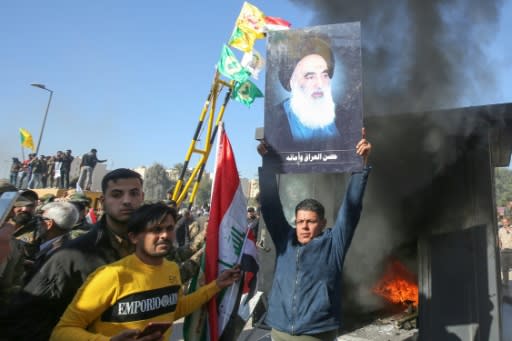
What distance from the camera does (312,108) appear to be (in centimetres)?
291

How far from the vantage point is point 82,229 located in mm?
3693

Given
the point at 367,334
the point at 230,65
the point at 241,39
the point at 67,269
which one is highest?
the point at 241,39

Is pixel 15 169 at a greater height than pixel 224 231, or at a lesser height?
greater

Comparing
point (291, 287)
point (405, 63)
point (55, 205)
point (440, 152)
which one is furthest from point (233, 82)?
point (291, 287)

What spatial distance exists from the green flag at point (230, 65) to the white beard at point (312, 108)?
6.68 metres

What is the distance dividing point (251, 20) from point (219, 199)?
25.8 feet

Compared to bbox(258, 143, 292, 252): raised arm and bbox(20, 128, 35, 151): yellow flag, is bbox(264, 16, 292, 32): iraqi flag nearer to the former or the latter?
bbox(258, 143, 292, 252): raised arm

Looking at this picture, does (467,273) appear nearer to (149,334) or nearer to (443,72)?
(443,72)

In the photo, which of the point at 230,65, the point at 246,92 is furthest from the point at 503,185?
the point at 230,65

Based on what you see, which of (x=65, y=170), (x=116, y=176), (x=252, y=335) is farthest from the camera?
(x=65, y=170)

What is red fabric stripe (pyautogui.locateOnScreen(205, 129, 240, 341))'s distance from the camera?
2570 mm

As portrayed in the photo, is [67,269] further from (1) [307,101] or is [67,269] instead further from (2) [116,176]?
(1) [307,101]

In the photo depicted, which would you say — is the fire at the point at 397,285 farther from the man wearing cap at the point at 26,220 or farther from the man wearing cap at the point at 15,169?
the man wearing cap at the point at 15,169

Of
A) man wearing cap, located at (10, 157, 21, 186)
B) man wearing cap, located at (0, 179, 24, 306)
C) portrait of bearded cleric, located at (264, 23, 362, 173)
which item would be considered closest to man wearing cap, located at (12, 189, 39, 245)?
man wearing cap, located at (0, 179, 24, 306)
